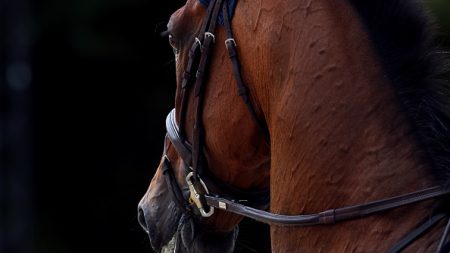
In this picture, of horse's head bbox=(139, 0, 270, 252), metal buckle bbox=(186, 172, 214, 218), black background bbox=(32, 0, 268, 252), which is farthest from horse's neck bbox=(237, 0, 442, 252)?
black background bbox=(32, 0, 268, 252)

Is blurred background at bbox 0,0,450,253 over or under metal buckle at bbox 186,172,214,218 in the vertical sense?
under

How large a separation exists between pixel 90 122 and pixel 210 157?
24.0ft

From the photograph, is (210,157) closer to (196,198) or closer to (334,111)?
(196,198)

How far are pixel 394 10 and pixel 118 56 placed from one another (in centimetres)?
704

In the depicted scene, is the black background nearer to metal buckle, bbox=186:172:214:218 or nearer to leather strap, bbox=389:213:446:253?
metal buckle, bbox=186:172:214:218

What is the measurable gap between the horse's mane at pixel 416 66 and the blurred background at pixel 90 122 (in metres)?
5.76

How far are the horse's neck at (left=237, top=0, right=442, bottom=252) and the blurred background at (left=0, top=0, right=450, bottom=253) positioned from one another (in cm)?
558

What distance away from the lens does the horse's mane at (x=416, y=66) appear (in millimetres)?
2482

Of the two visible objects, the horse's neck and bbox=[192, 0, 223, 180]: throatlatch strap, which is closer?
the horse's neck

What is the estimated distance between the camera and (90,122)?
10203 millimetres

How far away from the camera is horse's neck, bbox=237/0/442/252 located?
2.48 m

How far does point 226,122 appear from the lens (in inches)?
113

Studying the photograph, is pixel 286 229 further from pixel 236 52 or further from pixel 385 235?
pixel 236 52

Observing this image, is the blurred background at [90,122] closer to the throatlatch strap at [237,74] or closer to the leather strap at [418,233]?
the throatlatch strap at [237,74]
